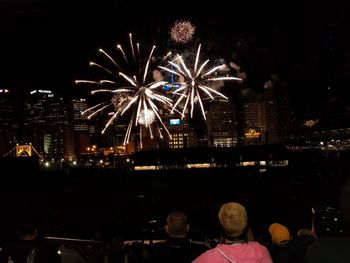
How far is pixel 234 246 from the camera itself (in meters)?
3.23

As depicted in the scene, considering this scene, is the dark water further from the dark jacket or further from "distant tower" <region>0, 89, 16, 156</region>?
"distant tower" <region>0, 89, 16, 156</region>

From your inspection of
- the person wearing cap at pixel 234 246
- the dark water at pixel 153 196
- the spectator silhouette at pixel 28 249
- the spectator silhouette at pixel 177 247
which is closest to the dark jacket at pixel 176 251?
the spectator silhouette at pixel 177 247

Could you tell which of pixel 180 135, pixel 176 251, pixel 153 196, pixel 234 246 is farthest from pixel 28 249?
pixel 180 135

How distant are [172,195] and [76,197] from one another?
1253 cm

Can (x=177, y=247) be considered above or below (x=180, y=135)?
below

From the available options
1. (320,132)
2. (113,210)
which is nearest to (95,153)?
(320,132)

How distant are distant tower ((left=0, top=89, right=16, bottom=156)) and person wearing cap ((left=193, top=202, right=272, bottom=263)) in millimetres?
152910

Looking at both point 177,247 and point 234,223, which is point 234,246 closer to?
point 234,223

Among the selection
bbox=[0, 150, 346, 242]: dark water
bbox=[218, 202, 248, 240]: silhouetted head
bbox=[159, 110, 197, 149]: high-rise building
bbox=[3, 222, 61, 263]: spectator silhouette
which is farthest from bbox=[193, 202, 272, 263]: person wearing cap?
bbox=[159, 110, 197, 149]: high-rise building

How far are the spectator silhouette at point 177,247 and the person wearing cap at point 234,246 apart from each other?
0.78 metres

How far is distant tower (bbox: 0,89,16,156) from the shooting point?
15400 centimetres

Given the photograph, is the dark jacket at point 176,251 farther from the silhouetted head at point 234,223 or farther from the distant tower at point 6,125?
the distant tower at point 6,125

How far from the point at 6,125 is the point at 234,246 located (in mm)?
170965

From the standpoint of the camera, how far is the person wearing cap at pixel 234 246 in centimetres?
318
